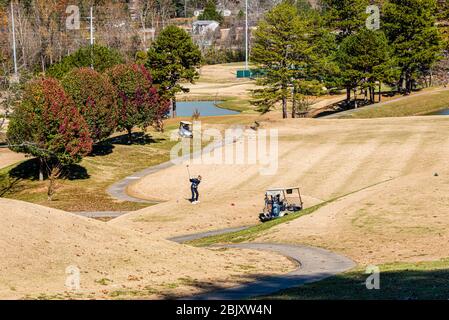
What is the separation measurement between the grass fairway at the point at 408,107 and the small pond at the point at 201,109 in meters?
31.9

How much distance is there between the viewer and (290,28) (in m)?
101

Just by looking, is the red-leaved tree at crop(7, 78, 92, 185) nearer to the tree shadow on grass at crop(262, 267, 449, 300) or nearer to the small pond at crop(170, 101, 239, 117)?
the tree shadow on grass at crop(262, 267, 449, 300)

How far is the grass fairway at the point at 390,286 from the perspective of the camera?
23.1m

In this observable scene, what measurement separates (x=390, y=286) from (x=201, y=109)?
113464 millimetres

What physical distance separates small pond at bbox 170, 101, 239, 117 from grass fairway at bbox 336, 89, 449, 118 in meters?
31.9

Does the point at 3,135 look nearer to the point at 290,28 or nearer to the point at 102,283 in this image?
the point at 290,28

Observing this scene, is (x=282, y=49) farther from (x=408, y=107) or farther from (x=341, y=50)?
(x=408, y=107)

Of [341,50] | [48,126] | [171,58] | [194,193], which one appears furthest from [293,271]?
[341,50]

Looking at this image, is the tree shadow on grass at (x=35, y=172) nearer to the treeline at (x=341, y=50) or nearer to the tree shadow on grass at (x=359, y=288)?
the treeline at (x=341, y=50)

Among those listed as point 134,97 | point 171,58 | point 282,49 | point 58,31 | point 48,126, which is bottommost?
point 48,126

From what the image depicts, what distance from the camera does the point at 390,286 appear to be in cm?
2469

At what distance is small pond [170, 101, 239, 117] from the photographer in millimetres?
128500

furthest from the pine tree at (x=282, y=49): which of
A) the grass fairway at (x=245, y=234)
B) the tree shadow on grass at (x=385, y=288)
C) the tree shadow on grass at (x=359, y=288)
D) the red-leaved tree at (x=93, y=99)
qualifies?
the tree shadow on grass at (x=385, y=288)
